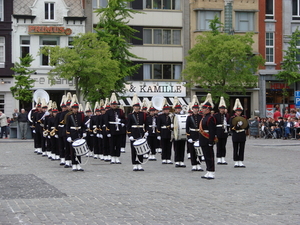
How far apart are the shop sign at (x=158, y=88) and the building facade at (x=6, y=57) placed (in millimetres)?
9677

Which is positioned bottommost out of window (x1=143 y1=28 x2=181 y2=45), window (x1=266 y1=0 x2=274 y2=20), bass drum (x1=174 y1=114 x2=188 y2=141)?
bass drum (x1=174 y1=114 x2=188 y2=141)

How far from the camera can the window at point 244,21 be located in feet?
172

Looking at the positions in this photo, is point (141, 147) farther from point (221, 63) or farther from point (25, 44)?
point (25, 44)

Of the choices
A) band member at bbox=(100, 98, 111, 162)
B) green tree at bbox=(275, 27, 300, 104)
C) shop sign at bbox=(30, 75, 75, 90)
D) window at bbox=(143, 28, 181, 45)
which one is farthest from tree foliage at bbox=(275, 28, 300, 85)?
band member at bbox=(100, 98, 111, 162)

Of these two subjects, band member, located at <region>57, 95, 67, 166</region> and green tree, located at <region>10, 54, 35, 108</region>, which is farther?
green tree, located at <region>10, 54, 35, 108</region>

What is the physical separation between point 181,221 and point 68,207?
2.31 meters

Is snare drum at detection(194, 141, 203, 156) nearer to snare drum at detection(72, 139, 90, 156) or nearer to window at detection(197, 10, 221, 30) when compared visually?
snare drum at detection(72, 139, 90, 156)

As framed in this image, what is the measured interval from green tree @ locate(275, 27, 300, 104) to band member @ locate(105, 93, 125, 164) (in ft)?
96.8

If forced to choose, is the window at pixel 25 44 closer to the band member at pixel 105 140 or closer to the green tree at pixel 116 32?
the green tree at pixel 116 32

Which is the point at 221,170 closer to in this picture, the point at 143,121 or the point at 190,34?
the point at 143,121

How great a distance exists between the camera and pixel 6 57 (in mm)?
47875

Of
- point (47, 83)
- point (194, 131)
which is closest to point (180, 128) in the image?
point (194, 131)

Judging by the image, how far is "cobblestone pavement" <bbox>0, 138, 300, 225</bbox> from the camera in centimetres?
1000

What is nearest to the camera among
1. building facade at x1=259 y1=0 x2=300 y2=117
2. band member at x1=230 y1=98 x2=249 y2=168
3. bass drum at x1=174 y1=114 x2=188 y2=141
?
bass drum at x1=174 y1=114 x2=188 y2=141
